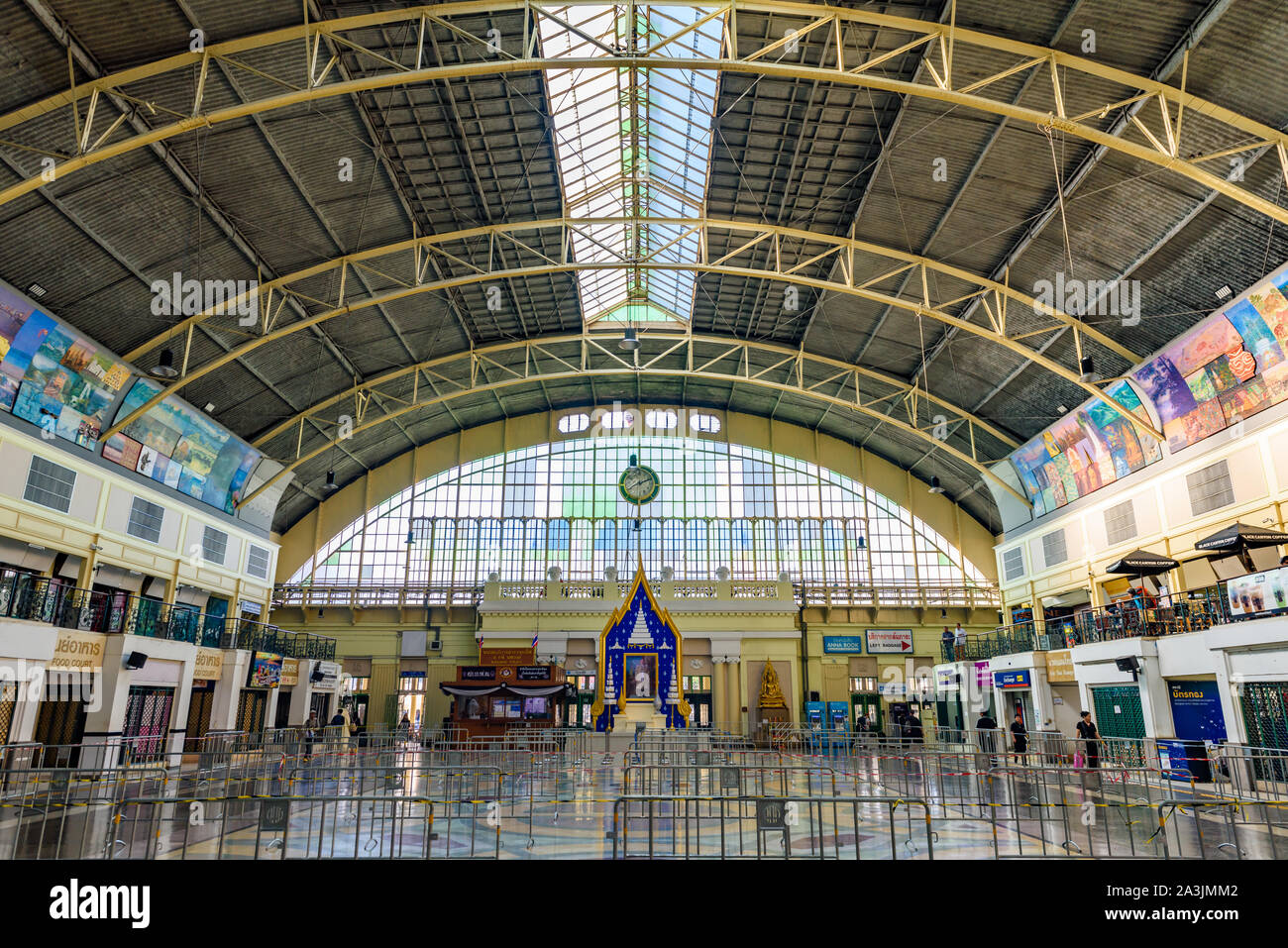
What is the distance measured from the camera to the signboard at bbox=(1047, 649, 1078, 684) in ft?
88.6

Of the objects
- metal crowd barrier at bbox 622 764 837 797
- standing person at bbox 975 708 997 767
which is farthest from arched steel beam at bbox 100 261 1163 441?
metal crowd barrier at bbox 622 764 837 797

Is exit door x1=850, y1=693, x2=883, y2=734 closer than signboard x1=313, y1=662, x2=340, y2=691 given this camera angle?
No

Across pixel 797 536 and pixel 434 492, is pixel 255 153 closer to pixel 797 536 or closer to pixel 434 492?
pixel 434 492

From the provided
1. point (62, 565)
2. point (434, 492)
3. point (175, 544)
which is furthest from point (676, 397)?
point (62, 565)

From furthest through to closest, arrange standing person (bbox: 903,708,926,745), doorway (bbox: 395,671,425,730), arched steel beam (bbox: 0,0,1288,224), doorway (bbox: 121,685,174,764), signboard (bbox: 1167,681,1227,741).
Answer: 1. doorway (bbox: 395,671,425,730)
2. standing person (bbox: 903,708,926,745)
3. doorway (bbox: 121,685,174,764)
4. signboard (bbox: 1167,681,1227,741)
5. arched steel beam (bbox: 0,0,1288,224)

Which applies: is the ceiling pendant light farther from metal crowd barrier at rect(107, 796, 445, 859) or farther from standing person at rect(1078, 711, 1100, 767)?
standing person at rect(1078, 711, 1100, 767)

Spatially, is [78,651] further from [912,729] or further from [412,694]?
[912,729]

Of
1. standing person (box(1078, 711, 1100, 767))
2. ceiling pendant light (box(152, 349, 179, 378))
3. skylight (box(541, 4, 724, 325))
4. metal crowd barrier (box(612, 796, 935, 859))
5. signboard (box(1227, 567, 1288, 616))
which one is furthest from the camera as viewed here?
skylight (box(541, 4, 724, 325))

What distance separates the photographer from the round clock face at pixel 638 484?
41906mm

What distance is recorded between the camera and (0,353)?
64.4 ft

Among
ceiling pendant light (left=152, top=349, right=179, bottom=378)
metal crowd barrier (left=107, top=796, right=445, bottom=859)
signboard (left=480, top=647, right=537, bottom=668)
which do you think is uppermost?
ceiling pendant light (left=152, top=349, right=179, bottom=378)

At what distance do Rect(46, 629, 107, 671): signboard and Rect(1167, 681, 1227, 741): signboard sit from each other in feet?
98.2

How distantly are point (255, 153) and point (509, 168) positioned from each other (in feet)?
24.7
